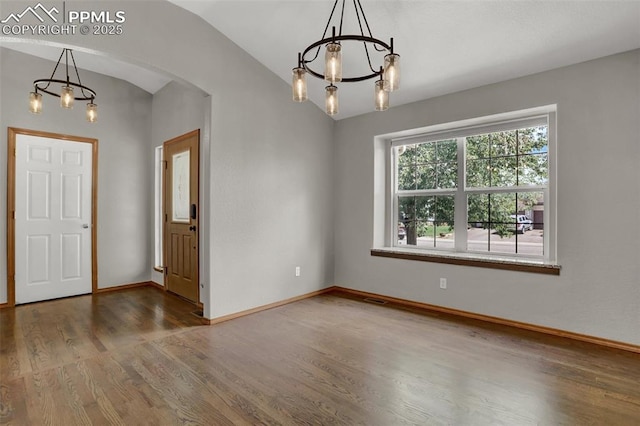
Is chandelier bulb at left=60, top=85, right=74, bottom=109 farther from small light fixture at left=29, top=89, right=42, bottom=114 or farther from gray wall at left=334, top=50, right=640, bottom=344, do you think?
gray wall at left=334, top=50, right=640, bottom=344

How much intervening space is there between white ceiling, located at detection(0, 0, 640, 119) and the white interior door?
1.27 meters

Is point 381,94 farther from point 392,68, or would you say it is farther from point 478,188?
point 478,188

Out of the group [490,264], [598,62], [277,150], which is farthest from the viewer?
[277,150]

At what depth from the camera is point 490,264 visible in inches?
140

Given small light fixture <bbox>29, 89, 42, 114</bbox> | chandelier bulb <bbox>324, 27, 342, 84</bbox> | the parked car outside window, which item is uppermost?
small light fixture <bbox>29, 89, 42, 114</bbox>

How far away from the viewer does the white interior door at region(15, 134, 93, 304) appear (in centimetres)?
418

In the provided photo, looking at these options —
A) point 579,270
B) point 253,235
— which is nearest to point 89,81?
point 253,235

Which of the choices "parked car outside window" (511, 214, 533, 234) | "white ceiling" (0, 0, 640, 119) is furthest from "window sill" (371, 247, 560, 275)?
"white ceiling" (0, 0, 640, 119)

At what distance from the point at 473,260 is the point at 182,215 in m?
3.75

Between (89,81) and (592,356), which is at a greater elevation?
(89,81)

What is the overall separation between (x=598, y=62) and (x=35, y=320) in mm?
6118

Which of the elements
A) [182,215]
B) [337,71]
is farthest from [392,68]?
[182,215]

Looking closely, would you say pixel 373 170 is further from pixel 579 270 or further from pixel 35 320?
pixel 35 320

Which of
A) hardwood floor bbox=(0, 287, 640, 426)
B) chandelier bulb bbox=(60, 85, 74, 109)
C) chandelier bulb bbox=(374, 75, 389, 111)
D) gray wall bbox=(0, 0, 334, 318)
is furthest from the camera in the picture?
chandelier bulb bbox=(60, 85, 74, 109)
